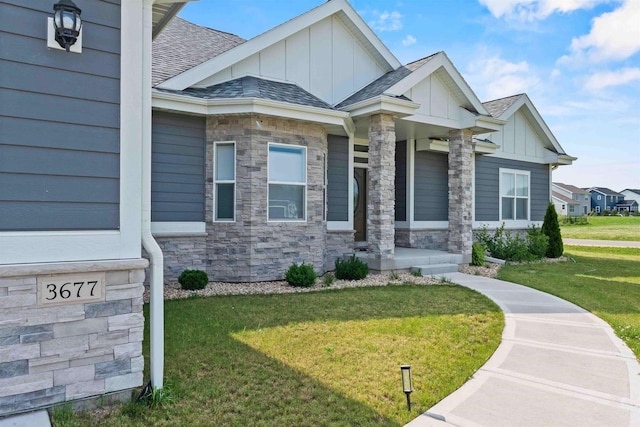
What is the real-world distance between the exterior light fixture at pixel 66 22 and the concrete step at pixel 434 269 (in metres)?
8.17

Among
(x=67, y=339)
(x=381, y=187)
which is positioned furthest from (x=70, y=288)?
(x=381, y=187)

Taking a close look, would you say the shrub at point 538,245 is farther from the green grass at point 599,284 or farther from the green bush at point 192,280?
the green bush at point 192,280

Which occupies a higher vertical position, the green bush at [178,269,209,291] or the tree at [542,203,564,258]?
the tree at [542,203,564,258]

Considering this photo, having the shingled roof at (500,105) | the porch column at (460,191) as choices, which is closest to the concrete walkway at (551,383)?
the porch column at (460,191)

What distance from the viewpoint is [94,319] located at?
3143 mm

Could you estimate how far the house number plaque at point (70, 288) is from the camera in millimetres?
2973

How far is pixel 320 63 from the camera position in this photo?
994 cm

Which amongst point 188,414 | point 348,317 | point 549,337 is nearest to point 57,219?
point 188,414

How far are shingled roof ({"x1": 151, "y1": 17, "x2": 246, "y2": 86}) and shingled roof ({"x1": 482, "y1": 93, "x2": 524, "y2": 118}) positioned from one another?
9053 mm

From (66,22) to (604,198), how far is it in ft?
316

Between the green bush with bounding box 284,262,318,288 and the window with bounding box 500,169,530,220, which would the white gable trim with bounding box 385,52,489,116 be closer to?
the green bush with bounding box 284,262,318,288

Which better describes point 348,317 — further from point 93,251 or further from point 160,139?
point 160,139

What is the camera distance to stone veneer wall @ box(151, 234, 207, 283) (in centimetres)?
786

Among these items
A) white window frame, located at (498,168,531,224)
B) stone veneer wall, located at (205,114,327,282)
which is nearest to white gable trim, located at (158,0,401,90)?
stone veneer wall, located at (205,114,327,282)
